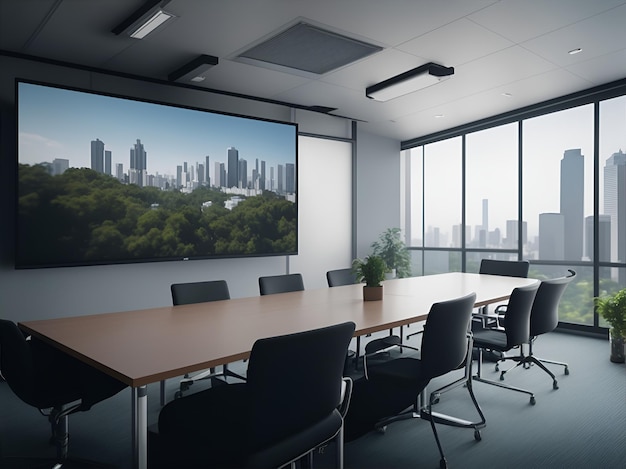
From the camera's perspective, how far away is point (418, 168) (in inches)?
333

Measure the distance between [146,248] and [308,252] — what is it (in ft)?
8.59

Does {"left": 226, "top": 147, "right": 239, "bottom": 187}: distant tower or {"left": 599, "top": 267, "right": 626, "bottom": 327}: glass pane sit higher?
{"left": 226, "top": 147, "right": 239, "bottom": 187}: distant tower

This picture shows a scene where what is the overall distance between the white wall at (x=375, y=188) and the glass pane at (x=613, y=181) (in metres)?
3.37

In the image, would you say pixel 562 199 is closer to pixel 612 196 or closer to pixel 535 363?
pixel 612 196

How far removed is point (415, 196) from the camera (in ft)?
28.1

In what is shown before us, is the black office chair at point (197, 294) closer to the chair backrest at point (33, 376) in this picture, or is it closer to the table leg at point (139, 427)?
the chair backrest at point (33, 376)

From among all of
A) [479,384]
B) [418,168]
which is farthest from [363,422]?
[418,168]

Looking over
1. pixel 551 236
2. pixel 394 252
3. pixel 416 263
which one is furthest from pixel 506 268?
pixel 416 263

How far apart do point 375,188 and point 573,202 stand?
310 cm

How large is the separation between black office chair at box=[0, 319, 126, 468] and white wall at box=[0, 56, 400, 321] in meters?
2.14

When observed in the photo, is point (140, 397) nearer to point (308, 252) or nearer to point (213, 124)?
point (213, 124)

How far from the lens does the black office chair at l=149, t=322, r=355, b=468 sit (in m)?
1.64

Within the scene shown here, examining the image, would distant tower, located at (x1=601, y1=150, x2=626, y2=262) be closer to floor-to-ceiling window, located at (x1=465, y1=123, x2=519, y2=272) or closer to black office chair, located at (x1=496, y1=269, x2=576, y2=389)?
floor-to-ceiling window, located at (x1=465, y1=123, x2=519, y2=272)

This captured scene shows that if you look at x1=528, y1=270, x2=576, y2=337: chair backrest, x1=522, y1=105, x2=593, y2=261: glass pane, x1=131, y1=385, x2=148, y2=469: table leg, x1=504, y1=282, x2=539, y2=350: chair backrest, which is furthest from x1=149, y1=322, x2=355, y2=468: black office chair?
x1=522, y1=105, x2=593, y2=261: glass pane
